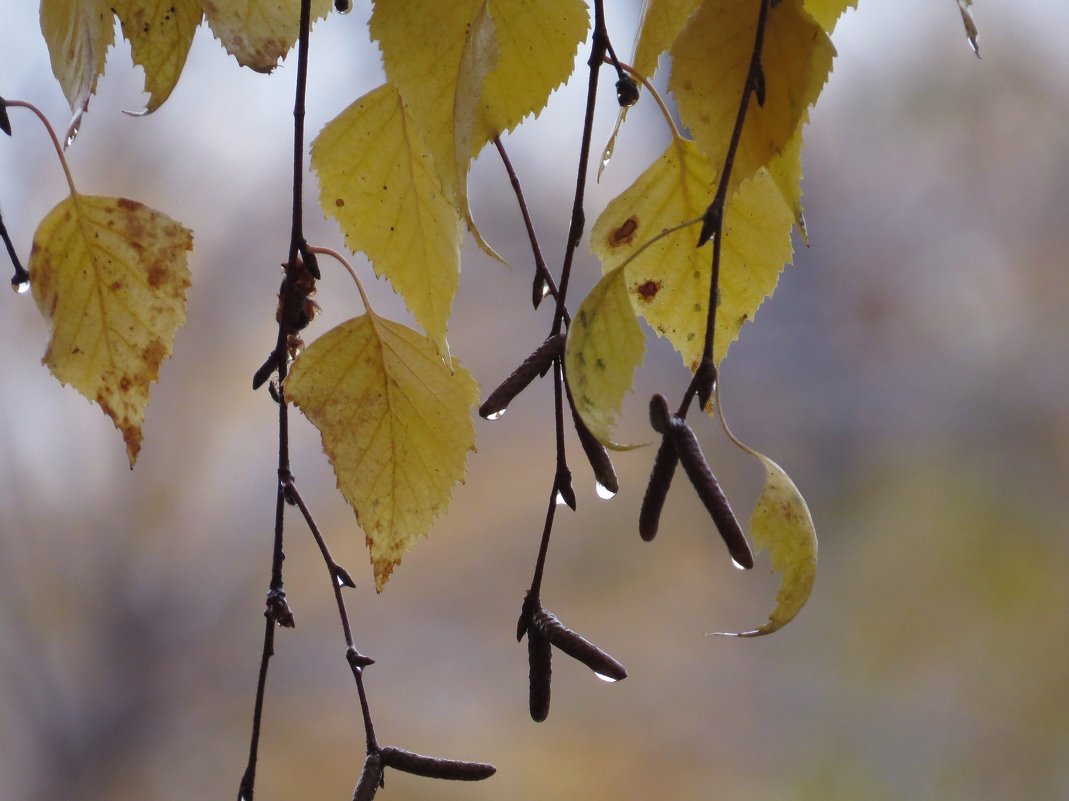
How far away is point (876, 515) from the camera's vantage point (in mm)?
1484

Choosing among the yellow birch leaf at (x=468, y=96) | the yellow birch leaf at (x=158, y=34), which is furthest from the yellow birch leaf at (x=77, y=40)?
the yellow birch leaf at (x=468, y=96)

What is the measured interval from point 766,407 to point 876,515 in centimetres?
24

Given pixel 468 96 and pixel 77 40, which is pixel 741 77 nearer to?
pixel 468 96

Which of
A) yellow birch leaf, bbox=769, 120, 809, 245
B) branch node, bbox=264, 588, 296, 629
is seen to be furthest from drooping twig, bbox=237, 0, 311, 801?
yellow birch leaf, bbox=769, 120, 809, 245

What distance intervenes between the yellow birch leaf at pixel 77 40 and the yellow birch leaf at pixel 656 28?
0.48 ft

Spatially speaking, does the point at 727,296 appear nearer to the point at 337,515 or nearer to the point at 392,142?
the point at 392,142

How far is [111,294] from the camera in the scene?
0.99 feet

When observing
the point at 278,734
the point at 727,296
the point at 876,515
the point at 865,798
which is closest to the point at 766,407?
the point at 876,515

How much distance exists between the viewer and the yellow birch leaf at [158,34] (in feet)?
0.83

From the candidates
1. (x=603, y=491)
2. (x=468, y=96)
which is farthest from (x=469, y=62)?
(x=603, y=491)

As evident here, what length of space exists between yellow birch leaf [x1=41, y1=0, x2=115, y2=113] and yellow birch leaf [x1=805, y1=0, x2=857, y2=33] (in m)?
0.19

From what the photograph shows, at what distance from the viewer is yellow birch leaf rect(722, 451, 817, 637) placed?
0.20 m

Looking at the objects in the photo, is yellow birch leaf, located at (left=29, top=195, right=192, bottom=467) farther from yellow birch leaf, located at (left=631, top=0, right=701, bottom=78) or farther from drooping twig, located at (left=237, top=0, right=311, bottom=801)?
yellow birch leaf, located at (left=631, top=0, right=701, bottom=78)

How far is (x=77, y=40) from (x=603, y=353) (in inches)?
7.0
